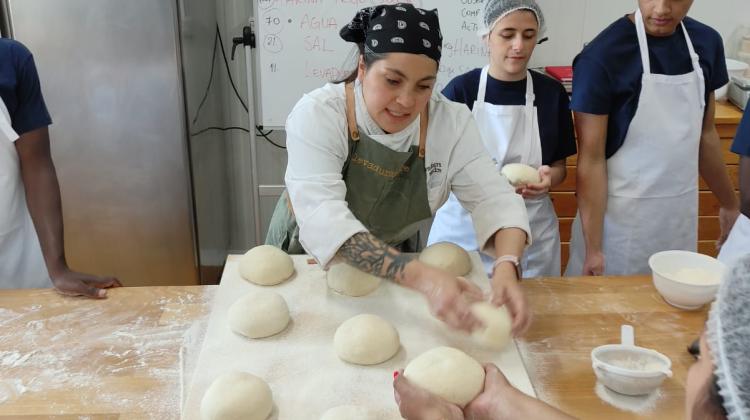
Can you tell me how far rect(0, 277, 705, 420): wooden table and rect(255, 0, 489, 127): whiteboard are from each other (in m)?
1.60

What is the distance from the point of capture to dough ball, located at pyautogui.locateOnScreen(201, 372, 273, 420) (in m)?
1.15

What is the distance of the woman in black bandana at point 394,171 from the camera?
143 centimetres

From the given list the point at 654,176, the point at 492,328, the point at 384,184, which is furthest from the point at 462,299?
the point at 654,176

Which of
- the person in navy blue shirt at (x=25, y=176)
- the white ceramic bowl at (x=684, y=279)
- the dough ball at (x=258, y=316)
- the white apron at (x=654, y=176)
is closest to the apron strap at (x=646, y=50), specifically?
the white apron at (x=654, y=176)

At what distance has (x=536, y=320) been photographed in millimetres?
1556

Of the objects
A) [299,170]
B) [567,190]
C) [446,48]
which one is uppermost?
[446,48]

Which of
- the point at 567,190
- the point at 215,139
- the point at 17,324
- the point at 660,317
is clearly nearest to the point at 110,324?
the point at 17,324

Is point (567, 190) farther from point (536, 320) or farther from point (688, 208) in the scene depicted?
point (536, 320)

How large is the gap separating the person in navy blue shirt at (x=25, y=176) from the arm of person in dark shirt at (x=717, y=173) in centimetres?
202

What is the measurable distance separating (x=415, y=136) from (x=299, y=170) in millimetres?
334

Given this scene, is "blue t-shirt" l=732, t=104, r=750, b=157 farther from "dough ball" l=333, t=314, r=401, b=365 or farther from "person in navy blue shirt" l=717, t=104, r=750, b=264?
"dough ball" l=333, t=314, r=401, b=365

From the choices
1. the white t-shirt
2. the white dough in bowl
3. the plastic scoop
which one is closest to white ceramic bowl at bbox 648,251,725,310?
the white dough in bowl

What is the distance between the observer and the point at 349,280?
158 cm

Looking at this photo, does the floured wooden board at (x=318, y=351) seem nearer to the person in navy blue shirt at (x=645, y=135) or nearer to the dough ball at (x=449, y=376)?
the dough ball at (x=449, y=376)
